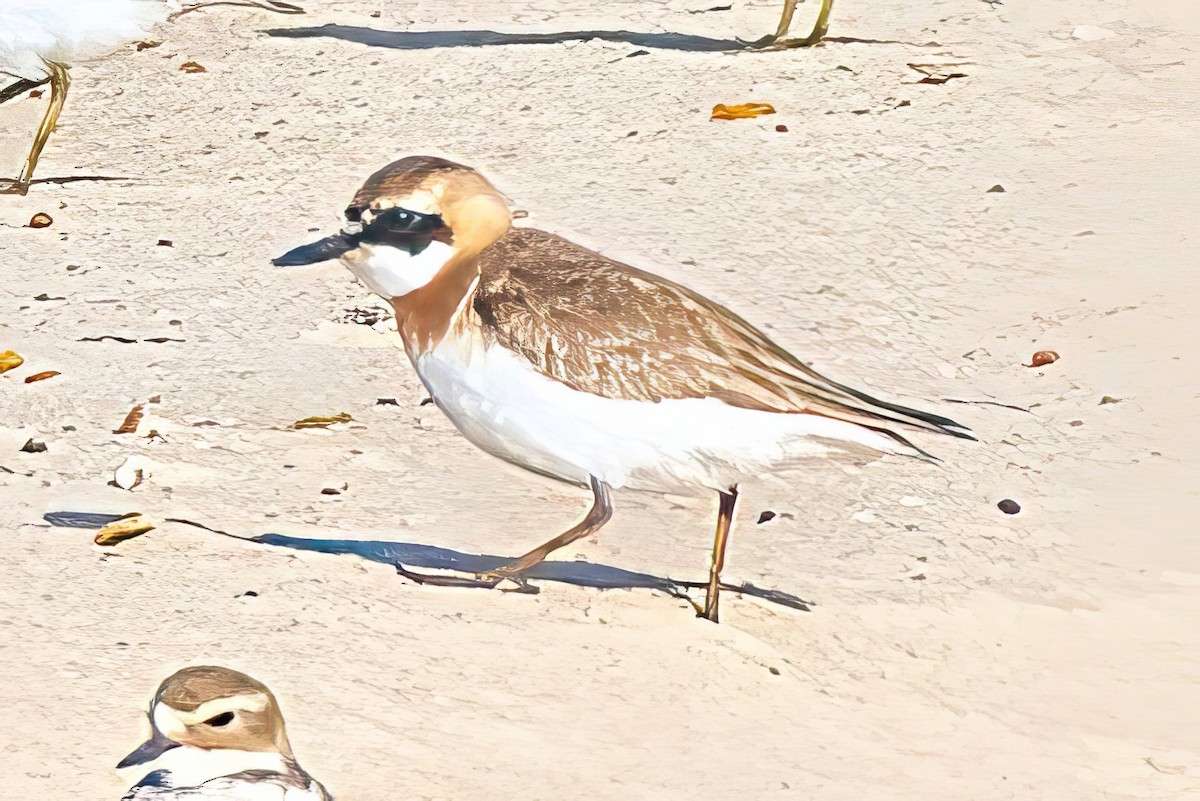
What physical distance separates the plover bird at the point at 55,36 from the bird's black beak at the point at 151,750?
4.17 meters

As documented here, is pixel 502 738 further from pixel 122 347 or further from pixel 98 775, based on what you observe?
pixel 122 347

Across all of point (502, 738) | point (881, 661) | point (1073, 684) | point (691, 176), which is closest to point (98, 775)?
point (502, 738)

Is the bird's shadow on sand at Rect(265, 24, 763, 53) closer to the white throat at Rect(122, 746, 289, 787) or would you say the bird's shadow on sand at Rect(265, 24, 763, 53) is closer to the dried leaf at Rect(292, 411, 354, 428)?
the dried leaf at Rect(292, 411, 354, 428)

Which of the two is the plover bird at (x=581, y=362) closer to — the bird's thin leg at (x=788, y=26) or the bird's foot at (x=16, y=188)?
the bird's foot at (x=16, y=188)

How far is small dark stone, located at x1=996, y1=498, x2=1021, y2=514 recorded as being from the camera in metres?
4.34

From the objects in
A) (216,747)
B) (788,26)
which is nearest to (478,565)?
(216,747)

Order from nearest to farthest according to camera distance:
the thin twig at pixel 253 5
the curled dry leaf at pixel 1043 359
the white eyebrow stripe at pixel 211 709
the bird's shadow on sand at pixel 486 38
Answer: the white eyebrow stripe at pixel 211 709 → the curled dry leaf at pixel 1043 359 → the bird's shadow on sand at pixel 486 38 → the thin twig at pixel 253 5

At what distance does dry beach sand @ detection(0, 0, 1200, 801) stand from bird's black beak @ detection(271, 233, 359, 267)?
0.85 metres

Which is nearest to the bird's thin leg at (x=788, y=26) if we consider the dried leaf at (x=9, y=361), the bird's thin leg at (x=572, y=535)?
the dried leaf at (x=9, y=361)

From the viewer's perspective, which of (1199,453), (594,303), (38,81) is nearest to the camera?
(594,303)

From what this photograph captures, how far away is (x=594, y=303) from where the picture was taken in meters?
3.60

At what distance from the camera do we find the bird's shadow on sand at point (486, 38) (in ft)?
24.5

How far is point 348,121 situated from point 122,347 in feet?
6.80

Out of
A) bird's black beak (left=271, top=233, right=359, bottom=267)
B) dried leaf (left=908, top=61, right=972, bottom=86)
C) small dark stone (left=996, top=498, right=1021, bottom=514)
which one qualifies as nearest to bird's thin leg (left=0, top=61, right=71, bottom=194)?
bird's black beak (left=271, top=233, right=359, bottom=267)
